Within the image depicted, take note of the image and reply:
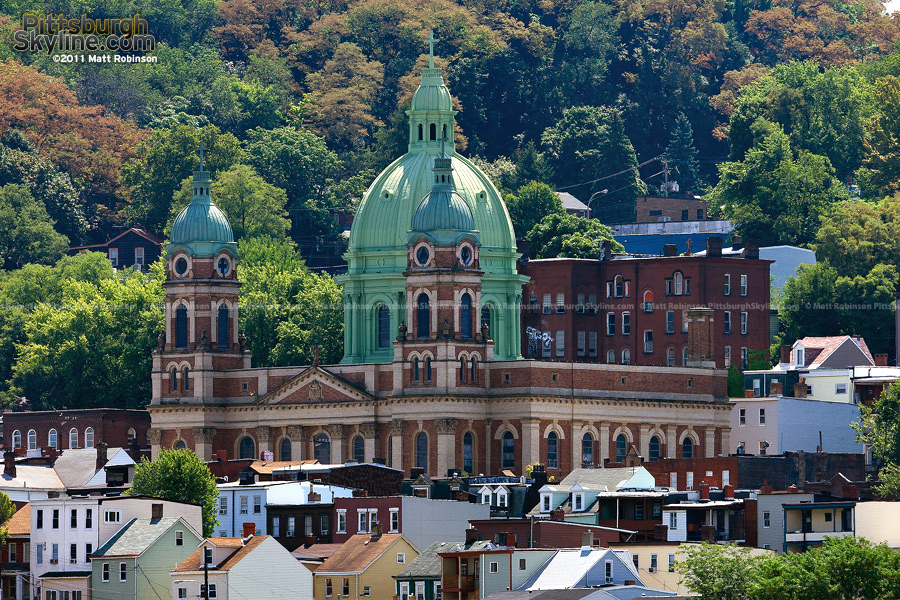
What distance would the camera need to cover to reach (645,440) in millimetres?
199000

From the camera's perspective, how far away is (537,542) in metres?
160

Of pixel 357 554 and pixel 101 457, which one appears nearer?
pixel 357 554

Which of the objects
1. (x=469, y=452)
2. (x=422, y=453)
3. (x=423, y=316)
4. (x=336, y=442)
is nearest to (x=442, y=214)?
(x=423, y=316)

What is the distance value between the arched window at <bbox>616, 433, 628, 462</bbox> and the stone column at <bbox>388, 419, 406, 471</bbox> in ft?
39.7

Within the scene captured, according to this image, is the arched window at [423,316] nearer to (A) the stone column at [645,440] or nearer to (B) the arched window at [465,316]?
(B) the arched window at [465,316]

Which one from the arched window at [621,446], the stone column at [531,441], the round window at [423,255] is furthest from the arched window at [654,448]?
the round window at [423,255]

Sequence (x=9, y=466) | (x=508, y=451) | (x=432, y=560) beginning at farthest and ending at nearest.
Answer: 1. (x=508, y=451)
2. (x=9, y=466)
3. (x=432, y=560)

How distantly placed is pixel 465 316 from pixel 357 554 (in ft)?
122

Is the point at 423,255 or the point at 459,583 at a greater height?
the point at 423,255

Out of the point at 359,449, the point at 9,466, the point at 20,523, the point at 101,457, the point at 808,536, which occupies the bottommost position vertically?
the point at 808,536

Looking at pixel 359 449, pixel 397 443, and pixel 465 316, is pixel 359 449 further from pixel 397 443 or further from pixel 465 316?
pixel 465 316

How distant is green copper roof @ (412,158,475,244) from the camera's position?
196375 mm

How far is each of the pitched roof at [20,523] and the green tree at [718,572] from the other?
34.5 meters

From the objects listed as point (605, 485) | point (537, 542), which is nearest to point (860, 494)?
point (605, 485)
